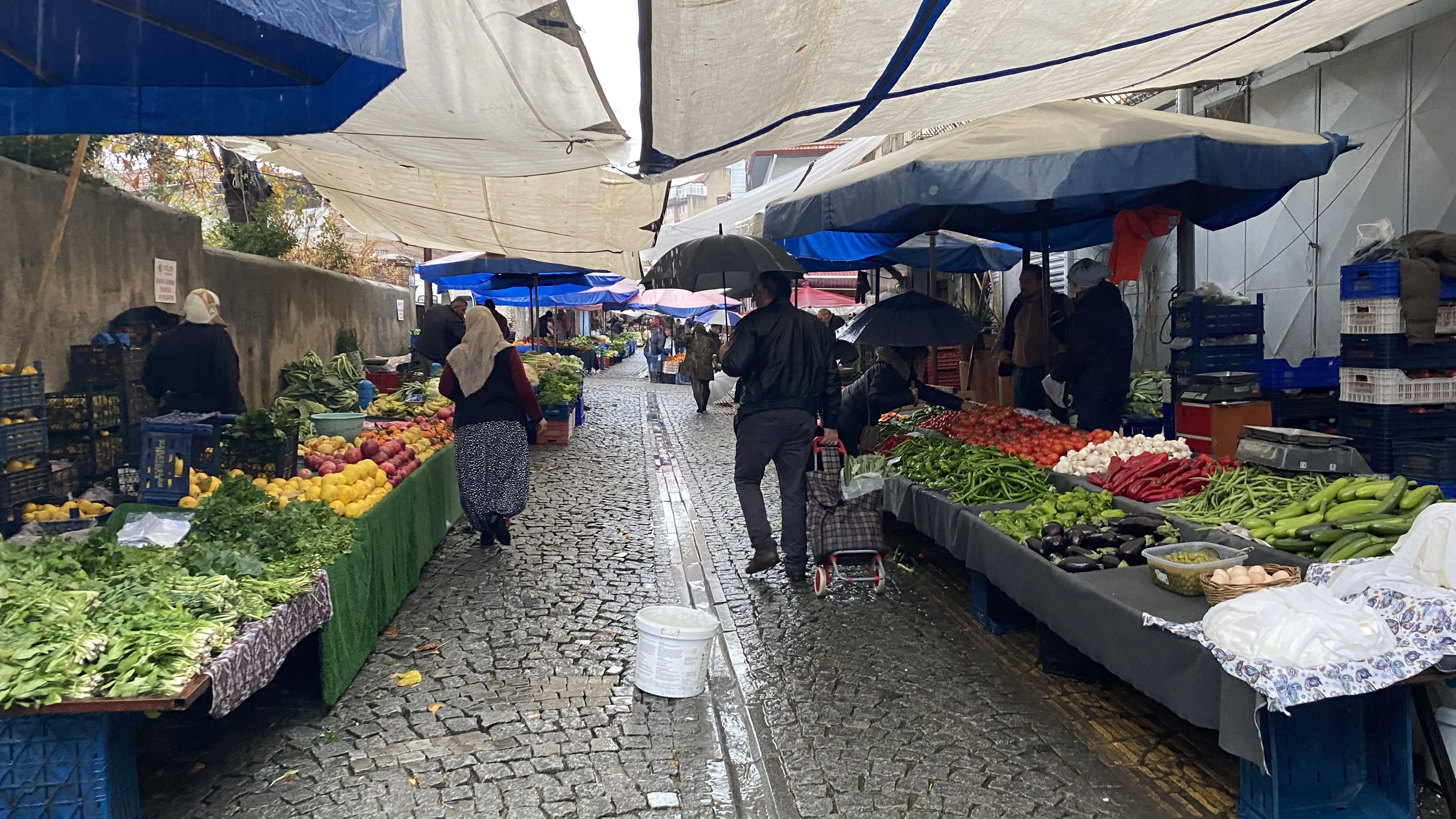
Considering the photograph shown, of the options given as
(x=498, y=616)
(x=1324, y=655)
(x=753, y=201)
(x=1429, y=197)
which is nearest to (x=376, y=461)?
(x=498, y=616)

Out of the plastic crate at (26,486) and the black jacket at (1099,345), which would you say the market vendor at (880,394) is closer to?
the black jacket at (1099,345)

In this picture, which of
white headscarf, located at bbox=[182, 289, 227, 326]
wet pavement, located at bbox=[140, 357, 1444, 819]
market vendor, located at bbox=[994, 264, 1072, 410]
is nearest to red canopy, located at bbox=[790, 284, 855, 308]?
market vendor, located at bbox=[994, 264, 1072, 410]

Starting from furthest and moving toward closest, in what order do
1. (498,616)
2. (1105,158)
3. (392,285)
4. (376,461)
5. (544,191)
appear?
1. (392,285)
2. (544,191)
3. (376,461)
4. (498,616)
5. (1105,158)

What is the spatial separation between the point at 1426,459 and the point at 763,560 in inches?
196

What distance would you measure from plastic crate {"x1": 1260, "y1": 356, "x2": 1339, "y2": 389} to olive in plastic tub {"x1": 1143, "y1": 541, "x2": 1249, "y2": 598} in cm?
448

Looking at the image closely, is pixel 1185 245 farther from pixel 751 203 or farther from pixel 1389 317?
pixel 751 203

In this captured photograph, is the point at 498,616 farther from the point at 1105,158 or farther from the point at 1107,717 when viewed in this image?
the point at 1105,158

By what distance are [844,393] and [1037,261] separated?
7548 millimetres

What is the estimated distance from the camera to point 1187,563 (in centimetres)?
414

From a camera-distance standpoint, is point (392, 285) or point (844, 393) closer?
point (844, 393)

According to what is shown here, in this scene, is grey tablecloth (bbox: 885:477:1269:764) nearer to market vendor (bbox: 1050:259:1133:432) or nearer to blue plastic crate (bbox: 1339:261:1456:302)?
market vendor (bbox: 1050:259:1133:432)

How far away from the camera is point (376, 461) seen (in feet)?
22.6

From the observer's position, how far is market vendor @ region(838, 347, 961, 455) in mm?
8125

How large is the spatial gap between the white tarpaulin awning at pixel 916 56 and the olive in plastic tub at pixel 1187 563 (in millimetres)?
2616
